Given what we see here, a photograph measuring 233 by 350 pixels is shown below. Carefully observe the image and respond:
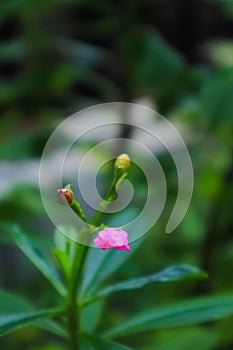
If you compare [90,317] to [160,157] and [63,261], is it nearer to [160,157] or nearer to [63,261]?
[63,261]

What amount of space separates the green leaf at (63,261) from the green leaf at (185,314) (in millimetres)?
82

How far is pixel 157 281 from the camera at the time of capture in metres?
0.52

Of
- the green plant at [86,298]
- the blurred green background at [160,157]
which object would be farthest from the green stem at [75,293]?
the blurred green background at [160,157]

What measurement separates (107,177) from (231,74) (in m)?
0.28

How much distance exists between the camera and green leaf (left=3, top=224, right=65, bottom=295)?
569mm

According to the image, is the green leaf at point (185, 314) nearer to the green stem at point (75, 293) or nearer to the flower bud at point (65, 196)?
the green stem at point (75, 293)

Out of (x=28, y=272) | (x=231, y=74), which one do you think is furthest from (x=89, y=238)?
(x=28, y=272)

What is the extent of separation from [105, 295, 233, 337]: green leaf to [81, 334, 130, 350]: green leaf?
0.05 meters

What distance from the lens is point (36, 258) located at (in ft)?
A: 1.89

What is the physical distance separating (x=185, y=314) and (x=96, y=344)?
3.5 inches

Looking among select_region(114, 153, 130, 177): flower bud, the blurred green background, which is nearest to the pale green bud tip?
select_region(114, 153, 130, 177): flower bud

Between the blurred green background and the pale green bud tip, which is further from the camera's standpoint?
the blurred green background

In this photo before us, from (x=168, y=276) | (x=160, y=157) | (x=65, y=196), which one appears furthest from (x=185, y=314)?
(x=160, y=157)

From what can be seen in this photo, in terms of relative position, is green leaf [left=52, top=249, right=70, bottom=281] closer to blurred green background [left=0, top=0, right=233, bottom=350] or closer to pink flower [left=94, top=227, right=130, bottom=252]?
pink flower [left=94, top=227, right=130, bottom=252]
